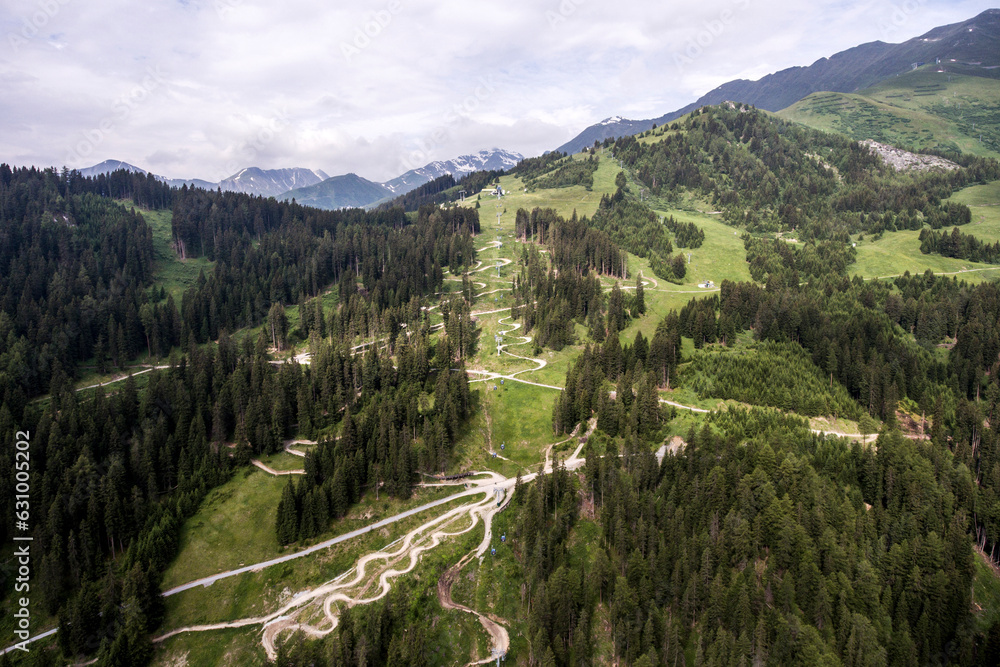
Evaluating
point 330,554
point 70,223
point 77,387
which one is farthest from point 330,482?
point 70,223

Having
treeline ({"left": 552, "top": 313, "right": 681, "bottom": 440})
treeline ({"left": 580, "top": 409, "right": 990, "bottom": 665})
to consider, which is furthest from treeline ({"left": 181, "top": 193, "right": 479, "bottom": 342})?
treeline ({"left": 580, "top": 409, "right": 990, "bottom": 665})

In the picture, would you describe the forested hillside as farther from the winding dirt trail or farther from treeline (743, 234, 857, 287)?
treeline (743, 234, 857, 287)

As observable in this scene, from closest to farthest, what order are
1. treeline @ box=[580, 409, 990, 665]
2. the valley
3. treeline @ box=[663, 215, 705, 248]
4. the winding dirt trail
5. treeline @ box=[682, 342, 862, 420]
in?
1. treeline @ box=[580, 409, 990, 665]
2. the valley
3. the winding dirt trail
4. treeline @ box=[682, 342, 862, 420]
5. treeline @ box=[663, 215, 705, 248]

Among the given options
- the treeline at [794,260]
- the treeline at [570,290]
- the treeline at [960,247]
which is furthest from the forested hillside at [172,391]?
the treeline at [960,247]

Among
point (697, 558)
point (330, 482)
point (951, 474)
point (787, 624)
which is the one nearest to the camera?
point (787, 624)

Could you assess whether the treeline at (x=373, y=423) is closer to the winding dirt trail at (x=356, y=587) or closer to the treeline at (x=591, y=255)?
the winding dirt trail at (x=356, y=587)

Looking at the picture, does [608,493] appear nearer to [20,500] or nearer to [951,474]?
[951,474]
